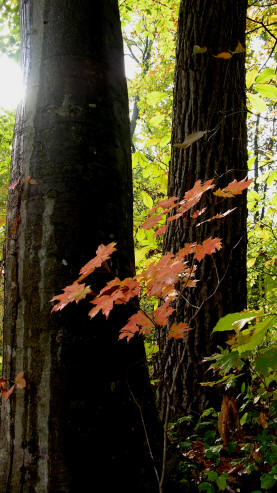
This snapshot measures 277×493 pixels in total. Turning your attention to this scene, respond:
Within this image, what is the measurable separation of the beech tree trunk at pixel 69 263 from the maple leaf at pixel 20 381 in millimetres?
23

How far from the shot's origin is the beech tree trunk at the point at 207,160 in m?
2.32

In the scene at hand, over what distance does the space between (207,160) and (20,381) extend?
1.86 metres

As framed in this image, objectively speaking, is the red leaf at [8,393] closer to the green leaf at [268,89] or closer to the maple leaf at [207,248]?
the maple leaf at [207,248]

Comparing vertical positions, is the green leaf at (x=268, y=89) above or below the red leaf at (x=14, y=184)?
above

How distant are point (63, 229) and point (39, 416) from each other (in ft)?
2.40

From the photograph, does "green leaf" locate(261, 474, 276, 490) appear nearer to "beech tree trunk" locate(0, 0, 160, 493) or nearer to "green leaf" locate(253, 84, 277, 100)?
"beech tree trunk" locate(0, 0, 160, 493)

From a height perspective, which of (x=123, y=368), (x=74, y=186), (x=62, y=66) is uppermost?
(x=62, y=66)

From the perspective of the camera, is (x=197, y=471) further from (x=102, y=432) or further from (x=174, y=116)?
(x=174, y=116)

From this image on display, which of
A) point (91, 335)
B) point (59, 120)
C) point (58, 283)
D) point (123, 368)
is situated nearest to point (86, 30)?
point (59, 120)

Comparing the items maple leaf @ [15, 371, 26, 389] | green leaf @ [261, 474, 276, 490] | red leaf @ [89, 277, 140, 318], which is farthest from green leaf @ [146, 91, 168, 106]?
green leaf @ [261, 474, 276, 490]

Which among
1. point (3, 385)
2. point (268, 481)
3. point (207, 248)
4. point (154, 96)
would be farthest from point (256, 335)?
point (154, 96)

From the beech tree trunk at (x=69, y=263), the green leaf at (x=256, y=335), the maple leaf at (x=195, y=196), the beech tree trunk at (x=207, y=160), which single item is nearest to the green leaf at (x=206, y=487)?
the beech tree trunk at (x=69, y=263)

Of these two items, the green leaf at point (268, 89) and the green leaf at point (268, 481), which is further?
the green leaf at point (268, 89)

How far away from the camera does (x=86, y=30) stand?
1622mm
